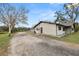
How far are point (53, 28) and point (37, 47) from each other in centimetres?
24

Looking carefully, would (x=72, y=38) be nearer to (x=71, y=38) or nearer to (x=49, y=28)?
(x=71, y=38)

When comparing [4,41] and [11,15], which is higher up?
[11,15]

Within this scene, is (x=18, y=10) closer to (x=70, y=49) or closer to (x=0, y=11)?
(x=0, y=11)

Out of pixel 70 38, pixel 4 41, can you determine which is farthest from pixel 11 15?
pixel 70 38

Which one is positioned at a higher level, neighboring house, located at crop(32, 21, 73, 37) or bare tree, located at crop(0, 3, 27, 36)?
bare tree, located at crop(0, 3, 27, 36)


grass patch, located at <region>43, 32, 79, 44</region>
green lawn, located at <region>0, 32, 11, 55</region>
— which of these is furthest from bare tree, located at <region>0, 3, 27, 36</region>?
grass patch, located at <region>43, 32, 79, 44</region>

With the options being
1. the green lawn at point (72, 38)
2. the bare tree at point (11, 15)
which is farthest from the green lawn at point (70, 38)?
the bare tree at point (11, 15)

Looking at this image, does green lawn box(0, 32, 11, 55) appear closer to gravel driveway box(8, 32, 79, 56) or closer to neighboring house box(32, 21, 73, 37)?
gravel driveway box(8, 32, 79, 56)

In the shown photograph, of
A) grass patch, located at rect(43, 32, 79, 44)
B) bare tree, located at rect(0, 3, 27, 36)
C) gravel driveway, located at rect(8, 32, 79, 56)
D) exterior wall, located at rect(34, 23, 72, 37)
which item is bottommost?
gravel driveway, located at rect(8, 32, 79, 56)

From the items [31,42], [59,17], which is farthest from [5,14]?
[59,17]

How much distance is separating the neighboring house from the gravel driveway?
8 centimetres

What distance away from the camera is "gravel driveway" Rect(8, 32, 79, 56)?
207 centimetres

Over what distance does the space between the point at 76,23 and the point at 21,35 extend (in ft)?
1.79

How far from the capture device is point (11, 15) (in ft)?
6.95
